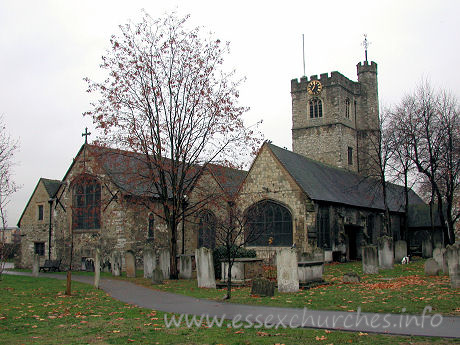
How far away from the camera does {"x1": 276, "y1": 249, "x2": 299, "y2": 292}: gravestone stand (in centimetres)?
1652

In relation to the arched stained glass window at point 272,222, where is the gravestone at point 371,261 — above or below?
below

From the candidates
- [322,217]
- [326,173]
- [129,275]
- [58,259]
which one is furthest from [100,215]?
[326,173]

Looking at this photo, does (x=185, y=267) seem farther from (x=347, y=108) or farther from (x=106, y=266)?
(x=347, y=108)

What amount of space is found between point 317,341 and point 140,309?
644 centimetres

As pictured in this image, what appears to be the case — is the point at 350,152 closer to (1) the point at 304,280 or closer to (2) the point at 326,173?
(2) the point at 326,173

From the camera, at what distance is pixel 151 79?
2462 cm

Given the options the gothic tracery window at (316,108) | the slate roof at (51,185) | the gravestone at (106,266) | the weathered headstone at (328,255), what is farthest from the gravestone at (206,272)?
the gothic tracery window at (316,108)

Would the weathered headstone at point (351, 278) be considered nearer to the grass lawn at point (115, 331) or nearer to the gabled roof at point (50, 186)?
the grass lawn at point (115, 331)

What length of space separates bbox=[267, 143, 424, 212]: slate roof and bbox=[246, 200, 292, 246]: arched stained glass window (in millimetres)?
2418

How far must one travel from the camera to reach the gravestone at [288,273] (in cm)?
1652

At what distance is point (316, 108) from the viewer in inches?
2073

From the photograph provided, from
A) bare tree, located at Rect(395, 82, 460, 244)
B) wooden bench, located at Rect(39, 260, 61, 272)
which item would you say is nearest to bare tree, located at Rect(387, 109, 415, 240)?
bare tree, located at Rect(395, 82, 460, 244)

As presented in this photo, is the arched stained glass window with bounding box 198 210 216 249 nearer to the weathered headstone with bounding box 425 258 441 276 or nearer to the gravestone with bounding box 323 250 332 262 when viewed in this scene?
the gravestone with bounding box 323 250 332 262

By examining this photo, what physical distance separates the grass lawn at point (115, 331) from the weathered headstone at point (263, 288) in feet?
13.0
